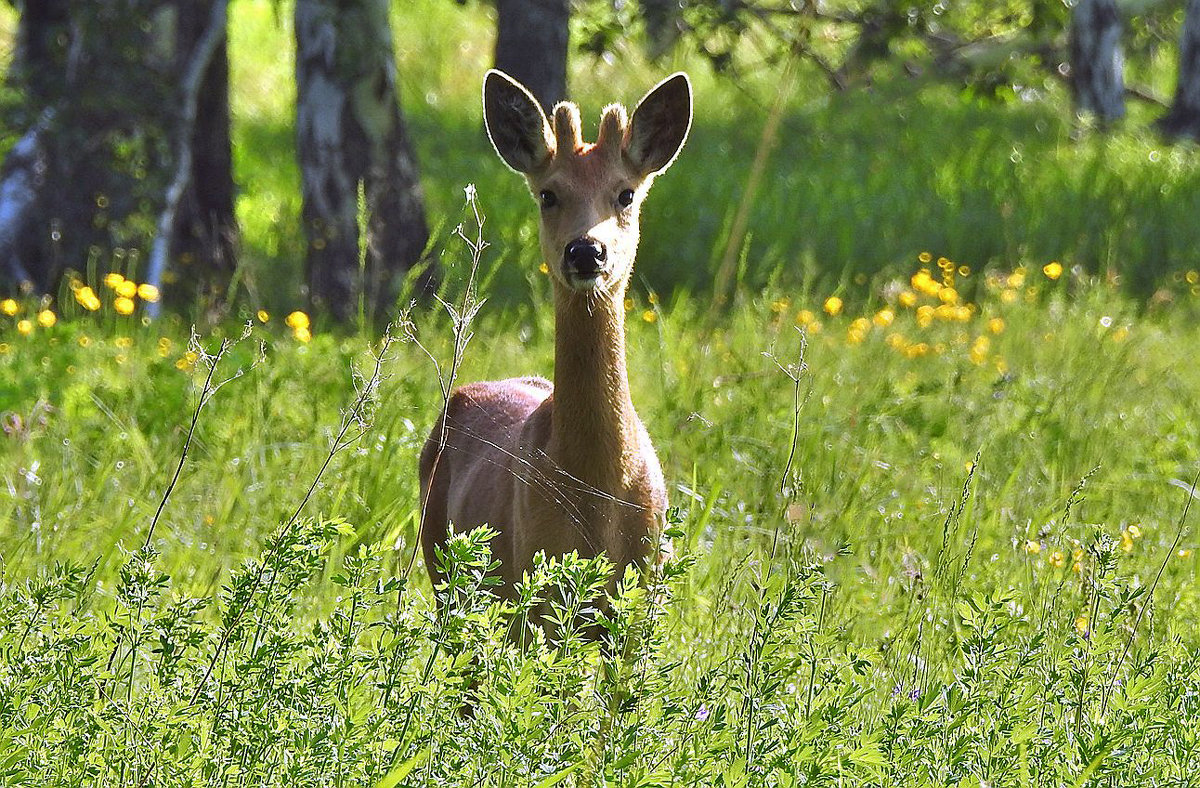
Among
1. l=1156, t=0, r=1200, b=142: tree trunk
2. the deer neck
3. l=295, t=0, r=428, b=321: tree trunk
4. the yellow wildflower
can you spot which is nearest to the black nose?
the deer neck

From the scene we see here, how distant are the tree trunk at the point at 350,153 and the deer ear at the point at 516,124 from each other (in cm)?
424

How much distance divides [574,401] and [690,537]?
530mm

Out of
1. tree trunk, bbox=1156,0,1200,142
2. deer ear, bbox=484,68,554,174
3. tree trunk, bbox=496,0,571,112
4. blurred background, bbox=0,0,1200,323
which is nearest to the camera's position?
deer ear, bbox=484,68,554,174

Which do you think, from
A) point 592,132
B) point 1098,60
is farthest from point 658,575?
point 1098,60

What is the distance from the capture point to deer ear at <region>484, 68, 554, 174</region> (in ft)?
14.6

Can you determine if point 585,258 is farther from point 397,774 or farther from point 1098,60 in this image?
point 1098,60

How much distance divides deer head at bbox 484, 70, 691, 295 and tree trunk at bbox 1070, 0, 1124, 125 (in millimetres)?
13377

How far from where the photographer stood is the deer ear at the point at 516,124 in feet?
14.6

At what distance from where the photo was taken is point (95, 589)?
12.3ft

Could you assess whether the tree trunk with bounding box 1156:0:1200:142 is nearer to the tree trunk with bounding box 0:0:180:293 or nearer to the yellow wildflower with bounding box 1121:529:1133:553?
the tree trunk with bounding box 0:0:180:293

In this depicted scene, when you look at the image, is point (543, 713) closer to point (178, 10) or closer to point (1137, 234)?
point (178, 10)

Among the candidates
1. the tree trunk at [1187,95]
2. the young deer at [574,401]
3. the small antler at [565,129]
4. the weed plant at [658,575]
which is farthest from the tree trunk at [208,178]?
the tree trunk at [1187,95]

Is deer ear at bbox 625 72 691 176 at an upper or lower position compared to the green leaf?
upper

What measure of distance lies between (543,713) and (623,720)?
20 cm
